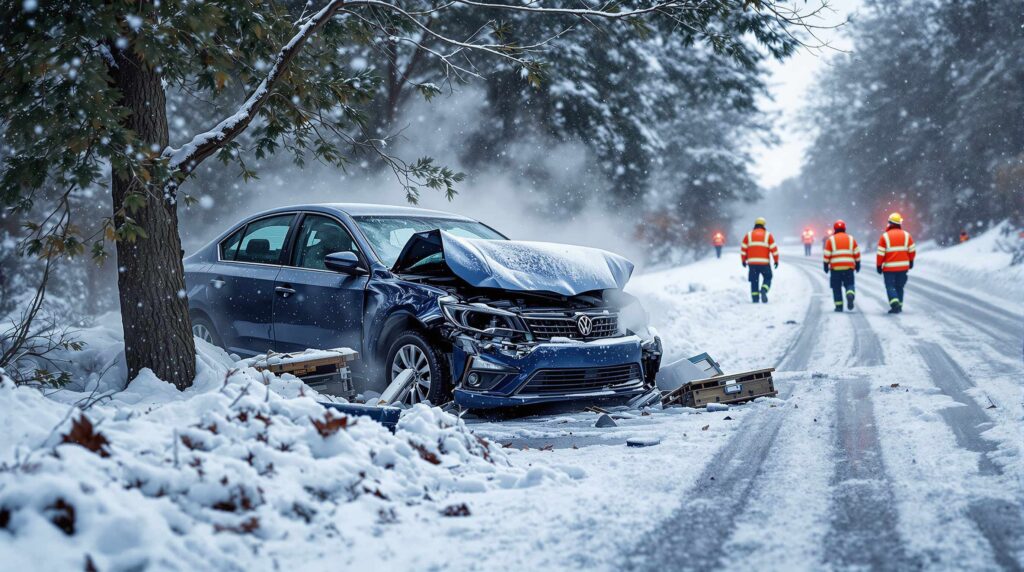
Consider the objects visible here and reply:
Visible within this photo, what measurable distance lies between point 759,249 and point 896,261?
3231mm

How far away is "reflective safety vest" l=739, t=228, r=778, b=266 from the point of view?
17594 mm

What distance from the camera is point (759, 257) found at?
1766 cm

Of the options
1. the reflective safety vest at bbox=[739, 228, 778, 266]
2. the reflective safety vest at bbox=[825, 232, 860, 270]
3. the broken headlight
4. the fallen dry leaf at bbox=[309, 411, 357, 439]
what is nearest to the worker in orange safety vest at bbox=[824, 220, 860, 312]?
the reflective safety vest at bbox=[825, 232, 860, 270]

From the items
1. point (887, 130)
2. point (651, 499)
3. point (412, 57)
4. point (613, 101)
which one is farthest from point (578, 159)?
point (887, 130)

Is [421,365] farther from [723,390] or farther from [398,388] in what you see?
[723,390]

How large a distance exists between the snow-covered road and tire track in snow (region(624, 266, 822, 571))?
0.03ft

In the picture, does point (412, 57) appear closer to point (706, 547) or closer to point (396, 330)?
point (396, 330)

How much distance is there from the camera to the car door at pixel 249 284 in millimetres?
7301

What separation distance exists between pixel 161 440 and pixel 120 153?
6.65ft

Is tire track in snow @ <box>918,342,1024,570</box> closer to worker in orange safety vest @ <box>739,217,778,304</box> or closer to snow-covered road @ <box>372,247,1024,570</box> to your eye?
snow-covered road @ <box>372,247,1024,570</box>

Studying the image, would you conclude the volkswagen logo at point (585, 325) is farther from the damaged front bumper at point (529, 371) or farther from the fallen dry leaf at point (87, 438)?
the fallen dry leaf at point (87, 438)

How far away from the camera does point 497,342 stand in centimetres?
603

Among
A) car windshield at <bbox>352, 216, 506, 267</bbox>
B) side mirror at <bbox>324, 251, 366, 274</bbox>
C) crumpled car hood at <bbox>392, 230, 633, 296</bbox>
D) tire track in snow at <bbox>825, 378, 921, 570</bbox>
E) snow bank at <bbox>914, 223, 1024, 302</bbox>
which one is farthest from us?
snow bank at <bbox>914, 223, 1024, 302</bbox>

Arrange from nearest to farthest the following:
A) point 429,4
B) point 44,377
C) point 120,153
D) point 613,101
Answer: point 120,153 → point 44,377 → point 429,4 → point 613,101
